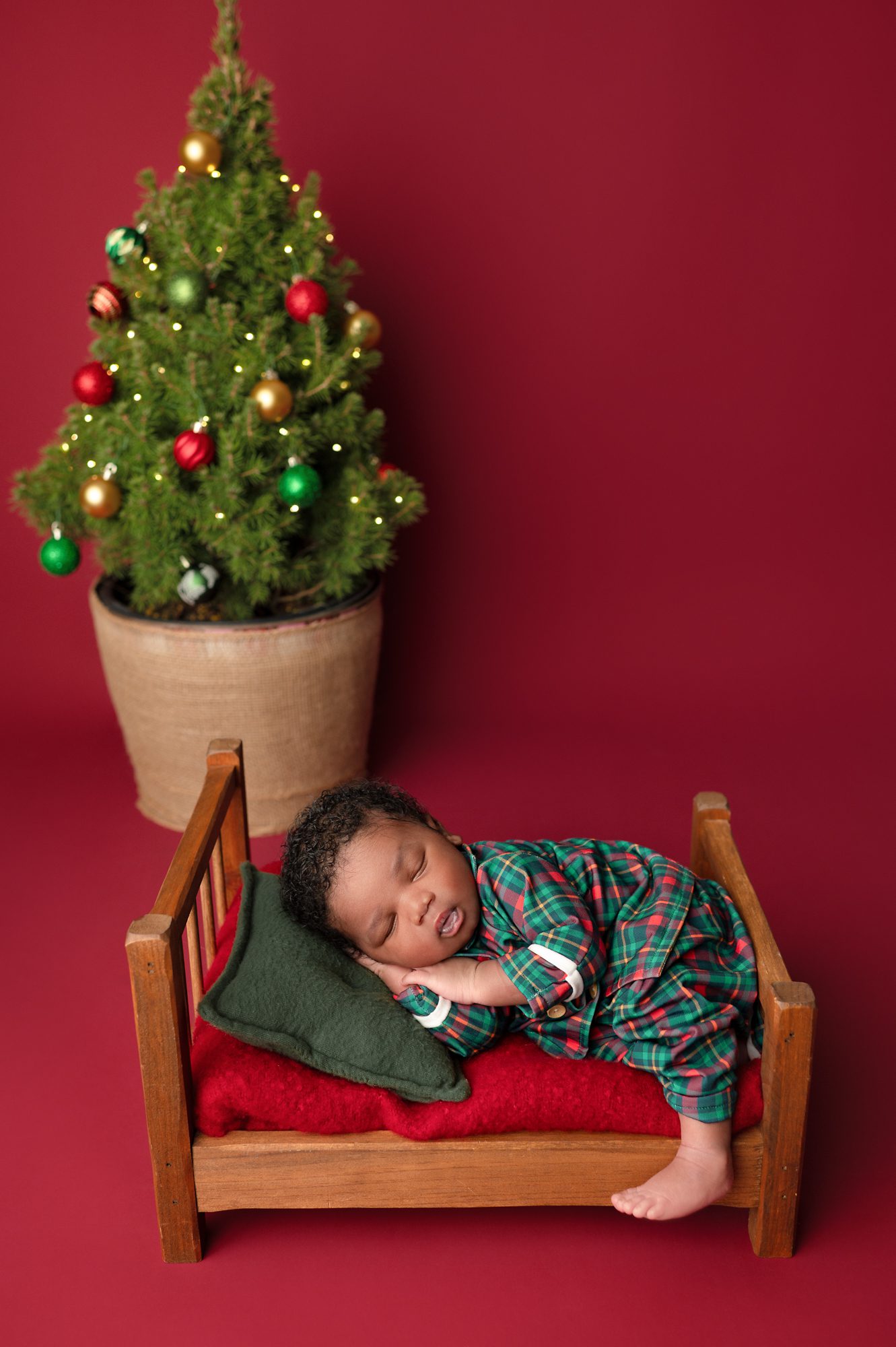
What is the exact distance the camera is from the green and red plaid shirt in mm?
1823

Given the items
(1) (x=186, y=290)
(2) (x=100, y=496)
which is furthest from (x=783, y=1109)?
(1) (x=186, y=290)

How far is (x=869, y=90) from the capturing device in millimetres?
3361

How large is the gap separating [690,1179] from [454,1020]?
38 cm

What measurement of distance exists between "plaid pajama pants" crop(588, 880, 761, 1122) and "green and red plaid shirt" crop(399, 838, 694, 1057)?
0.03 meters

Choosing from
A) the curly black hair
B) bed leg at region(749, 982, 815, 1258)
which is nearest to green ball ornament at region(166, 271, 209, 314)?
the curly black hair

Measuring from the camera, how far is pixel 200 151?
280 cm

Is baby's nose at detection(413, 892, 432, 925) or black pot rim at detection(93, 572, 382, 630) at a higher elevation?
black pot rim at detection(93, 572, 382, 630)

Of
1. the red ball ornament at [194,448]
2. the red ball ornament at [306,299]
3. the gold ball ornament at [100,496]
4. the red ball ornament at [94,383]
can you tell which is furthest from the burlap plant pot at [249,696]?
the red ball ornament at [306,299]

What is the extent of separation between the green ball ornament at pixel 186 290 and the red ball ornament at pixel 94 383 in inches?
8.6

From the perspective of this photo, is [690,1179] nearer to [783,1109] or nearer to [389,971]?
[783,1109]

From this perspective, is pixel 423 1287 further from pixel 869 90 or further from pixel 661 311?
pixel 869 90

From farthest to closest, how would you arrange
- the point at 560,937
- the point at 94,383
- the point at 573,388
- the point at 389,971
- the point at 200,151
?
the point at 573,388 → the point at 94,383 → the point at 200,151 → the point at 389,971 → the point at 560,937

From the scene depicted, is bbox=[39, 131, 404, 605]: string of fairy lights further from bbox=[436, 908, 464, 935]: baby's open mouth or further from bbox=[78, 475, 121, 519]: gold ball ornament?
bbox=[436, 908, 464, 935]: baby's open mouth

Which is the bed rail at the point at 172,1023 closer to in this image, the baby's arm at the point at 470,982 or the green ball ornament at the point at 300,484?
the baby's arm at the point at 470,982
